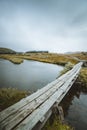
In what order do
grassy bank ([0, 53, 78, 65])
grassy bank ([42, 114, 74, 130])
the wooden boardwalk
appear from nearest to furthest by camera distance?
the wooden boardwalk → grassy bank ([42, 114, 74, 130]) → grassy bank ([0, 53, 78, 65])

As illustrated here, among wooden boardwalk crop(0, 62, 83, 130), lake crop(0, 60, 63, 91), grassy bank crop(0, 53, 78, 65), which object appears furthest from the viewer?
grassy bank crop(0, 53, 78, 65)

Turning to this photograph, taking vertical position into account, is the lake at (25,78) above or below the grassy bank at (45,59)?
above

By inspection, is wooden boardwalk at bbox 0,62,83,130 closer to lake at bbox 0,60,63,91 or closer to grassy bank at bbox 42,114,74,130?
grassy bank at bbox 42,114,74,130

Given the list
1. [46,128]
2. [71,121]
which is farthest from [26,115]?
[71,121]

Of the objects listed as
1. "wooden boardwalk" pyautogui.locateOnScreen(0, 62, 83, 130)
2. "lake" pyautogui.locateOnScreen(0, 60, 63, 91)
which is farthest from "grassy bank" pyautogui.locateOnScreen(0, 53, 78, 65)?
"wooden boardwalk" pyautogui.locateOnScreen(0, 62, 83, 130)

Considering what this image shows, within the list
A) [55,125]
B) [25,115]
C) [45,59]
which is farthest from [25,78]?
[45,59]

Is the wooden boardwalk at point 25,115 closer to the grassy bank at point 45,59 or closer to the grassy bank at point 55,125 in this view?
the grassy bank at point 55,125

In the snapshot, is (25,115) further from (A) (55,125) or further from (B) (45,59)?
(B) (45,59)

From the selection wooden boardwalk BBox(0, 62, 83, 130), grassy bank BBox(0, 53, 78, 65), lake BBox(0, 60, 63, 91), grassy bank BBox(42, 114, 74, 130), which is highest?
wooden boardwalk BBox(0, 62, 83, 130)

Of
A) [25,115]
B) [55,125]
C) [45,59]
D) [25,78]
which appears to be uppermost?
[25,115]

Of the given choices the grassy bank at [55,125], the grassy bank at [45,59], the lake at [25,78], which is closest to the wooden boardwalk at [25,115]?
the grassy bank at [55,125]

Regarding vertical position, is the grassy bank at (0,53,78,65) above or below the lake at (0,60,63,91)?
below

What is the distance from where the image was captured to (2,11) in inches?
319

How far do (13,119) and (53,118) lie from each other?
311cm
